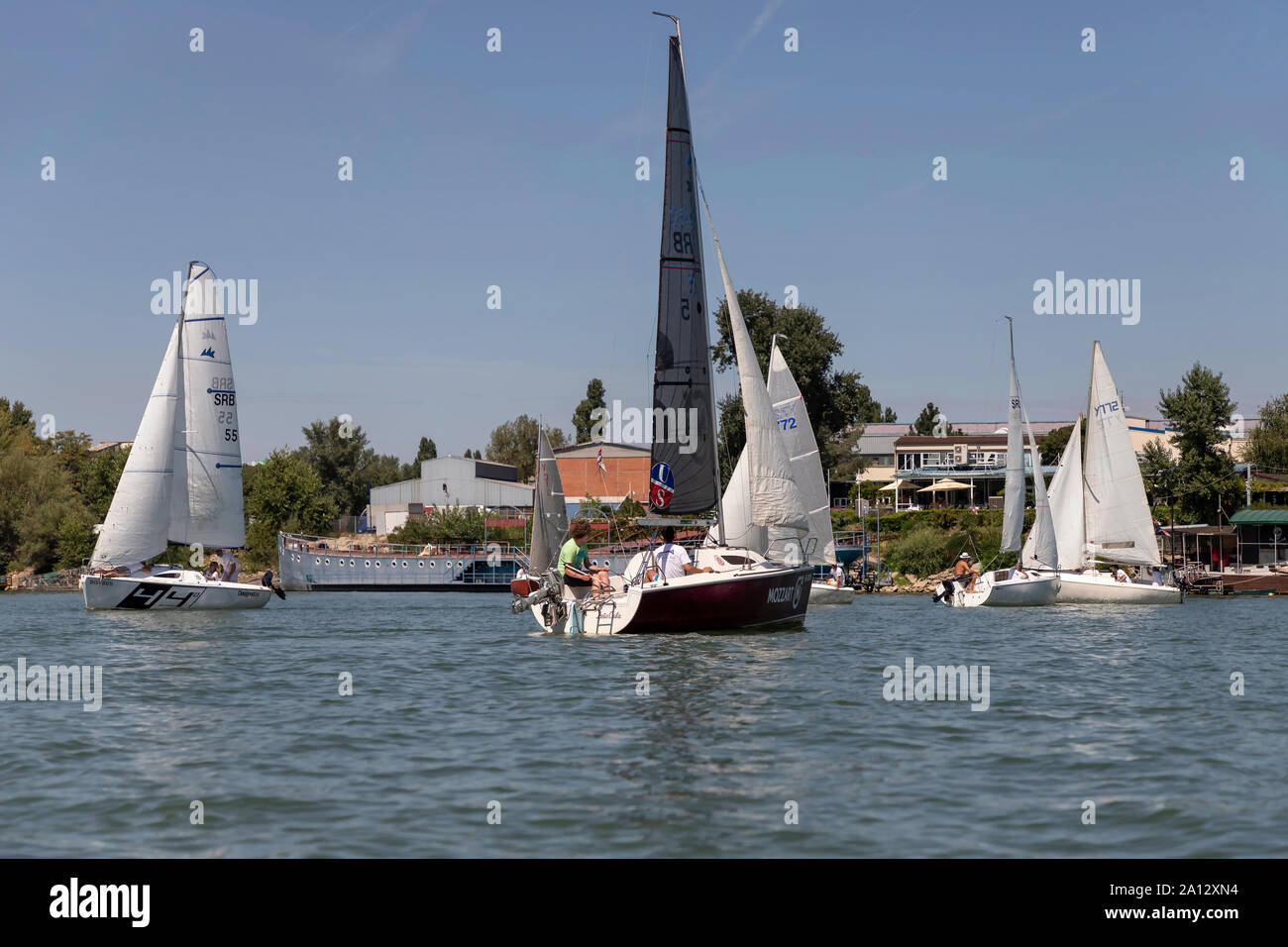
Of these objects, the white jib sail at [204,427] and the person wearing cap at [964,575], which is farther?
the person wearing cap at [964,575]

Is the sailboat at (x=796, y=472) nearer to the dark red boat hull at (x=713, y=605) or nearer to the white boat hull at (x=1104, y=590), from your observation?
the white boat hull at (x=1104, y=590)

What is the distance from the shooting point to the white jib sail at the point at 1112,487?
169 feet

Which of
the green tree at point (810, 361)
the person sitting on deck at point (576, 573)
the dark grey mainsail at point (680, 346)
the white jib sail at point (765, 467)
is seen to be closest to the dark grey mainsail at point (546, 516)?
the person sitting on deck at point (576, 573)

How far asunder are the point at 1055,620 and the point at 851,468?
2293 inches

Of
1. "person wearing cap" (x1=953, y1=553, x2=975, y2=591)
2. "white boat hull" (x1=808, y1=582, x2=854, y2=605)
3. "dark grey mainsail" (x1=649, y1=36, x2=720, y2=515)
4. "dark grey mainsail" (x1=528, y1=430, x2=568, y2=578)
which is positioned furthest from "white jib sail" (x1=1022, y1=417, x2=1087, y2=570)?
"dark grey mainsail" (x1=649, y1=36, x2=720, y2=515)

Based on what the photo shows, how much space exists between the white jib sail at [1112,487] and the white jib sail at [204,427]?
3558cm

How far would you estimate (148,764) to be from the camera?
13930mm

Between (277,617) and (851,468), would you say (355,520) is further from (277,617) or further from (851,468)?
(277,617)

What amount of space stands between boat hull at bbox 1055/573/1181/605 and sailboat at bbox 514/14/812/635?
25.4m

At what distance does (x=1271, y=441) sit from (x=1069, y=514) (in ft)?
195

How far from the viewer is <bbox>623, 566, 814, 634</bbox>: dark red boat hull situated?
26.6m

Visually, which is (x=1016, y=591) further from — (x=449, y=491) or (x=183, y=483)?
(x=449, y=491)

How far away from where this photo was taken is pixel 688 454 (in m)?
28.8

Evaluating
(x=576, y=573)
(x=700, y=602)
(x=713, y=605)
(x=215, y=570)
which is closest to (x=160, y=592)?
(x=215, y=570)
